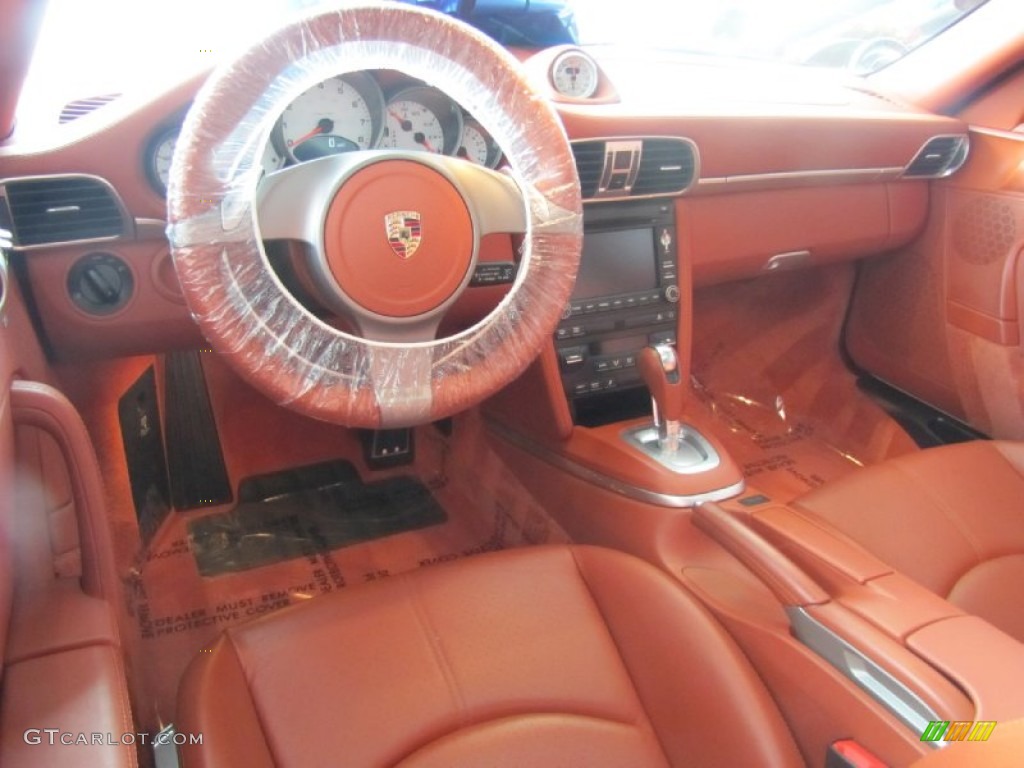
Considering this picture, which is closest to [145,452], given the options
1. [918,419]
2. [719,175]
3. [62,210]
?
[62,210]

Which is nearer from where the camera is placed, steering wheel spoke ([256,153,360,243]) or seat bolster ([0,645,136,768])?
seat bolster ([0,645,136,768])

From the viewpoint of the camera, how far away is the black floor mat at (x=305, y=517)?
5.58 feet

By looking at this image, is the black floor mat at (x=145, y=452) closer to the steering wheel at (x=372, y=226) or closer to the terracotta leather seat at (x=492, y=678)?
the terracotta leather seat at (x=492, y=678)

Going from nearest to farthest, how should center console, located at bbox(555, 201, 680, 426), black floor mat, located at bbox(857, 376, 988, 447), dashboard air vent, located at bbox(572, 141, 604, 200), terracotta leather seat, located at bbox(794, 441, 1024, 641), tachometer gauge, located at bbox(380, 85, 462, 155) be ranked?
tachometer gauge, located at bbox(380, 85, 462, 155)
terracotta leather seat, located at bbox(794, 441, 1024, 641)
dashboard air vent, located at bbox(572, 141, 604, 200)
center console, located at bbox(555, 201, 680, 426)
black floor mat, located at bbox(857, 376, 988, 447)

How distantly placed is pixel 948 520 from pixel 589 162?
34.2 inches

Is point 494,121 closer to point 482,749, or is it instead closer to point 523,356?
point 523,356

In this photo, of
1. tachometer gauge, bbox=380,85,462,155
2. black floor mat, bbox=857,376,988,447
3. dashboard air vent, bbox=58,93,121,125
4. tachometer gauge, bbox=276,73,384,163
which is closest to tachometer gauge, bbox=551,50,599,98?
tachometer gauge, bbox=380,85,462,155

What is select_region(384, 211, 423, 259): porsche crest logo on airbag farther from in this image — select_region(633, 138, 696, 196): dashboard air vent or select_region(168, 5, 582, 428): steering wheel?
select_region(633, 138, 696, 196): dashboard air vent

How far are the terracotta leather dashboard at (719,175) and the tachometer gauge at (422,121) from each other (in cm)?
26

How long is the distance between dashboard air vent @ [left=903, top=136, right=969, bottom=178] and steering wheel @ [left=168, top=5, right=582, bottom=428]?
128 centimetres

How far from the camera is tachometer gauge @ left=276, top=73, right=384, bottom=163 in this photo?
111 centimetres

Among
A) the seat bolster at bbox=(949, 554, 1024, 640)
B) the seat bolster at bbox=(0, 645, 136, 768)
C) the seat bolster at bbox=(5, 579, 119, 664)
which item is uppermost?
the seat bolster at bbox=(0, 645, 136, 768)

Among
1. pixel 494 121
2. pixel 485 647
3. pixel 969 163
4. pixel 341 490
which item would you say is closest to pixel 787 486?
pixel 969 163

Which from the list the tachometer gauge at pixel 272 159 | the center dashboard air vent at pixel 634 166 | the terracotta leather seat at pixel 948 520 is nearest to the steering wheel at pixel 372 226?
the tachometer gauge at pixel 272 159
